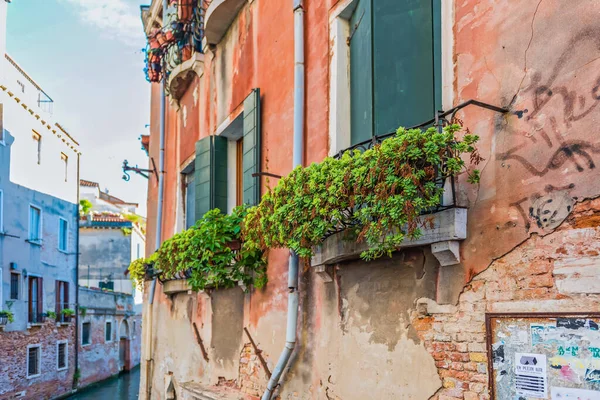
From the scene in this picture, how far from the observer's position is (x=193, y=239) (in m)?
7.33

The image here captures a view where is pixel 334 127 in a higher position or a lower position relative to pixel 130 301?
higher

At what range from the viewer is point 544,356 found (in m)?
3.49

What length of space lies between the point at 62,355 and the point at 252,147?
59.8 feet

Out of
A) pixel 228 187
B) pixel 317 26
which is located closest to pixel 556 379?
pixel 317 26

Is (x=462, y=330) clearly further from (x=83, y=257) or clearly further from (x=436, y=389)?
(x=83, y=257)

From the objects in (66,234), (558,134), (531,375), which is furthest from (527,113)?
(66,234)

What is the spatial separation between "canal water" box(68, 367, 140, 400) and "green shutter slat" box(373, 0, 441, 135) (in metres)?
19.5

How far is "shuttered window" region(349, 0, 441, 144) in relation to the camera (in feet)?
15.1

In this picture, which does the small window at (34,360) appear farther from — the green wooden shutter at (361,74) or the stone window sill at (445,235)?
the stone window sill at (445,235)

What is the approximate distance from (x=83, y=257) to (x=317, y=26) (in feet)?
94.3

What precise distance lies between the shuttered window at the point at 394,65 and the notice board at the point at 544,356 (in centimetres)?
160

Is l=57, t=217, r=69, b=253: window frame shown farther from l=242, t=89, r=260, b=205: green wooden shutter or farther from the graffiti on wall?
the graffiti on wall

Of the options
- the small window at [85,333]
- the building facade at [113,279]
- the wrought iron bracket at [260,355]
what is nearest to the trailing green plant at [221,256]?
the wrought iron bracket at [260,355]

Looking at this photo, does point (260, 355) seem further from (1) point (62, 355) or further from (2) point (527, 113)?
(1) point (62, 355)
